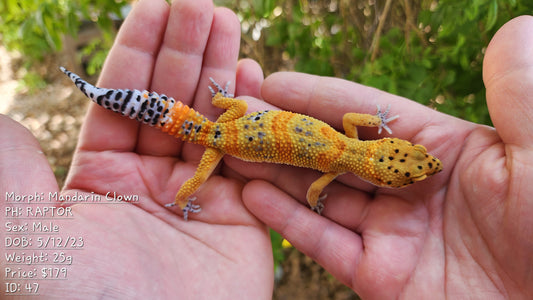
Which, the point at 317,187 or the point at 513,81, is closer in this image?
the point at 513,81

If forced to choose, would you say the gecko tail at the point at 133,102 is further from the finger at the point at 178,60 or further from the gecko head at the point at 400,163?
the gecko head at the point at 400,163

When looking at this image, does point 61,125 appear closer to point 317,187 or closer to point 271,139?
point 271,139

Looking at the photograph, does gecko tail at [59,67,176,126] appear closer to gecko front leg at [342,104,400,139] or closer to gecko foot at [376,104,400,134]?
gecko front leg at [342,104,400,139]

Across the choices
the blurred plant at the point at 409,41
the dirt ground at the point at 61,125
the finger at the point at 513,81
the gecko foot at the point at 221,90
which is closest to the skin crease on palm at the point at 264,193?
the finger at the point at 513,81

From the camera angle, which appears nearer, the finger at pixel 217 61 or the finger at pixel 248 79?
the finger at pixel 217 61

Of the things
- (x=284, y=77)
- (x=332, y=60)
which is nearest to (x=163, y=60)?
(x=284, y=77)

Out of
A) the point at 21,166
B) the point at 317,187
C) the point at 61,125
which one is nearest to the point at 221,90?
the point at 317,187

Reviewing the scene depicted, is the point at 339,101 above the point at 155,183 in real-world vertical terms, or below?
above

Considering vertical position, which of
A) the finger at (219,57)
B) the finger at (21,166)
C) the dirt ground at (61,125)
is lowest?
the dirt ground at (61,125)
